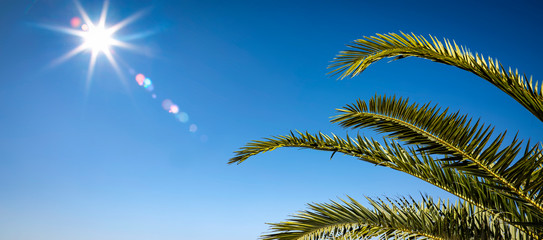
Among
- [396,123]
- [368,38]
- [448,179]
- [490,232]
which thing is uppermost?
[368,38]

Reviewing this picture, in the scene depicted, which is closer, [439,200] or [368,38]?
[368,38]

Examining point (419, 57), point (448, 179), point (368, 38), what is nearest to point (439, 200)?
point (448, 179)

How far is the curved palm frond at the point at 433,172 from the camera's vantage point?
4.05 meters

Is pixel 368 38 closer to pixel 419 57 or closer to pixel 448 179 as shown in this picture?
pixel 419 57

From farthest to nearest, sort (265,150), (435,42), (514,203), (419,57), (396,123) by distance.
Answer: (265,150)
(396,123)
(514,203)
(419,57)
(435,42)

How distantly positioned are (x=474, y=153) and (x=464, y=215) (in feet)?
2.39

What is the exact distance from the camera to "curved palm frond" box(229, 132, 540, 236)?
159 inches

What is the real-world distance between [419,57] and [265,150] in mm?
2674

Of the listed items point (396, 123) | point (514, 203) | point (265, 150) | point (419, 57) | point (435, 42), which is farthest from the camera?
point (265, 150)

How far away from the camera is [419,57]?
151 inches

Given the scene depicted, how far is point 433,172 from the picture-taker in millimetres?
4336

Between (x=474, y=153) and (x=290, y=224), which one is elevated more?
(x=474, y=153)

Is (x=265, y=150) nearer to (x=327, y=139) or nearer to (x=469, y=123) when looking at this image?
(x=327, y=139)

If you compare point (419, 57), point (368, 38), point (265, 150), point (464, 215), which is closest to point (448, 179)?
point (464, 215)
